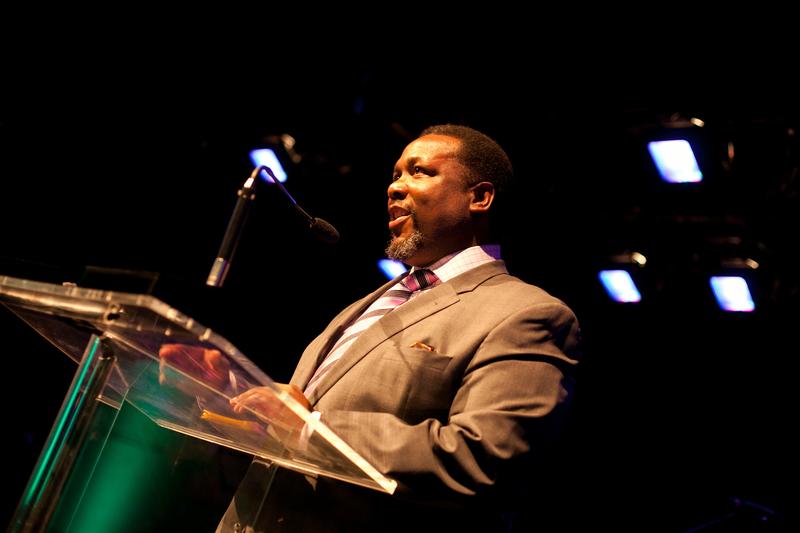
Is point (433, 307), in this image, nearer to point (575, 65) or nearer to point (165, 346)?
point (165, 346)

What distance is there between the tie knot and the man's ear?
0.36 meters

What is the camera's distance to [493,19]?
522 cm

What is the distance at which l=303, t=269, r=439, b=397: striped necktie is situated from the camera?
2.45 m

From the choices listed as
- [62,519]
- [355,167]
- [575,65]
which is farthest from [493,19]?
[62,519]

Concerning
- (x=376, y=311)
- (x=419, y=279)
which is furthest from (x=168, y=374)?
(x=419, y=279)

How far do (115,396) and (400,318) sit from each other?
902 mm

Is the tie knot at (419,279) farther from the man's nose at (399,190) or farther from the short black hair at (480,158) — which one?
the short black hair at (480,158)

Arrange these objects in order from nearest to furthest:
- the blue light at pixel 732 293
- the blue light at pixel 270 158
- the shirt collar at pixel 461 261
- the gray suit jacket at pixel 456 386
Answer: the gray suit jacket at pixel 456 386 < the shirt collar at pixel 461 261 < the blue light at pixel 732 293 < the blue light at pixel 270 158

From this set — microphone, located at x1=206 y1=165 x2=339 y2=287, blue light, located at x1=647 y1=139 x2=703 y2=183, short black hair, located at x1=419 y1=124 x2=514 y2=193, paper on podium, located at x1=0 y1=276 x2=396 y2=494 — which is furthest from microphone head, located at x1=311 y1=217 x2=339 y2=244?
blue light, located at x1=647 y1=139 x2=703 y2=183

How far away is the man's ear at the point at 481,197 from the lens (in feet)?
9.66

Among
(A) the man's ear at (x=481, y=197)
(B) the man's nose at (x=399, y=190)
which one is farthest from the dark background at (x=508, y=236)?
(B) the man's nose at (x=399, y=190)

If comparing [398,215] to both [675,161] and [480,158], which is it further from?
[675,161]

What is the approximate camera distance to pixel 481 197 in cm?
300

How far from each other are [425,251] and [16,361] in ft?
13.2
